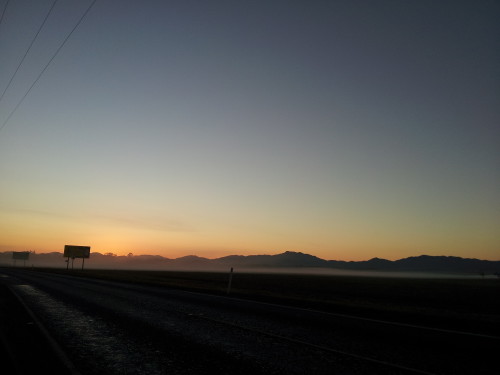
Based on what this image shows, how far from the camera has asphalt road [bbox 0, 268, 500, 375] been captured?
5359mm

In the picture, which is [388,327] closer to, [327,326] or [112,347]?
[327,326]

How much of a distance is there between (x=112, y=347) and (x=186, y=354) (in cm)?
147

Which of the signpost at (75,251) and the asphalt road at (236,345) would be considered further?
the signpost at (75,251)

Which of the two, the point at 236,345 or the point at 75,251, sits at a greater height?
the point at 236,345

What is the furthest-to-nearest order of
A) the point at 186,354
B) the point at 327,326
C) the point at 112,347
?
1. the point at 327,326
2. the point at 112,347
3. the point at 186,354

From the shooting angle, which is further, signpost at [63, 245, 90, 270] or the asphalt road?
signpost at [63, 245, 90, 270]

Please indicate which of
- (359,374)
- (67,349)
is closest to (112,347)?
(67,349)

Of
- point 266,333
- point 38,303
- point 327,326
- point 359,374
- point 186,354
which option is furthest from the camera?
point 38,303

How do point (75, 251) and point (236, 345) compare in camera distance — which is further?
point (75, 251)

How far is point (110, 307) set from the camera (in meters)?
11.9

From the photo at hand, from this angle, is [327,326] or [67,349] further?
[327,326]

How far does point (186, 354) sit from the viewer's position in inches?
234

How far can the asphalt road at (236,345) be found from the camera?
5.36 meters

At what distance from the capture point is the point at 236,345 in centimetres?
669
